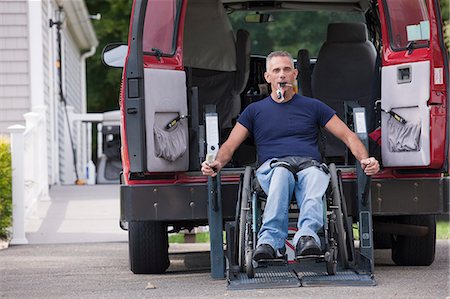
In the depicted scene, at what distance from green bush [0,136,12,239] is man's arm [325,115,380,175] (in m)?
4.76

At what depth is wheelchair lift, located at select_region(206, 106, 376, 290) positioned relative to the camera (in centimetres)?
698

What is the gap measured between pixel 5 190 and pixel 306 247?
17.7ft

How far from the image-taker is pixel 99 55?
34.2 metres

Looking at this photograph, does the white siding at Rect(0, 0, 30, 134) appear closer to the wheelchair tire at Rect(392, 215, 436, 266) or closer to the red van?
the red van

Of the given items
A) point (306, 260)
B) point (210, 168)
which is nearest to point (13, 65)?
point (210, 168)

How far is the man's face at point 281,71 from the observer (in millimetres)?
7434

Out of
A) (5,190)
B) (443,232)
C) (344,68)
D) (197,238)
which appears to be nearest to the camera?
(344,68)

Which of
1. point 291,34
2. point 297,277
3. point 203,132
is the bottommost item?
point 297,277

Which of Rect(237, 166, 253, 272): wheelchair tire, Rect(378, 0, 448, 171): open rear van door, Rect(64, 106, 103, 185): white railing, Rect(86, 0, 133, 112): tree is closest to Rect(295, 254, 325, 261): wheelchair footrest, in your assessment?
Rect(237, 166, 253, 272): wheelchair tire

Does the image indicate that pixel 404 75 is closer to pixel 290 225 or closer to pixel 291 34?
pixel 290 225

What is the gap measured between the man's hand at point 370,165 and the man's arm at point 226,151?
0.90m

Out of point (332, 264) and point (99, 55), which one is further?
point (99, 55)

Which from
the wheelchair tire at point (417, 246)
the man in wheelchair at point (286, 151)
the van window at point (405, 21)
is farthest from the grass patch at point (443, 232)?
the man in wheelchair at point (286, 151)

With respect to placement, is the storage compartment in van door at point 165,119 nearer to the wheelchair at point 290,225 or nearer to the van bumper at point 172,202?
the van bumper at point 172,202
